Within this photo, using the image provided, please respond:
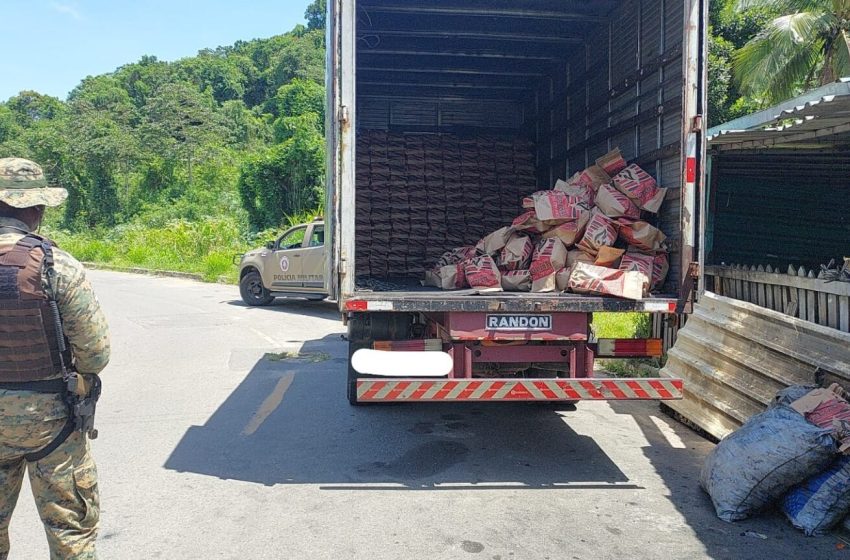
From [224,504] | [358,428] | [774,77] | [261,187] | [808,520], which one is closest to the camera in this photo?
[808,520]

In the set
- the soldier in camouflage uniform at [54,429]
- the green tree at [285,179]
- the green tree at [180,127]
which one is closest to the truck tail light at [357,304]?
the soldier in camouflage uniform at [54,429]

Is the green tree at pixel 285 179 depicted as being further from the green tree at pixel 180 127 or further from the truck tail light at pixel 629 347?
the truck tail light at pixel 629 347

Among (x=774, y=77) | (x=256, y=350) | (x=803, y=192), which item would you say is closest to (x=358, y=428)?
(x=256, y=350)

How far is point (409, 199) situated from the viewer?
8602 millimetres

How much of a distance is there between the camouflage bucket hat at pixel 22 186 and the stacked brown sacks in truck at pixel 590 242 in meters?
3.13

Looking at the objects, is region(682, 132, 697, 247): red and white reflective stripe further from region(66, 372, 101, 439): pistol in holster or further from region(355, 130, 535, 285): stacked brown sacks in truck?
region(66, 372, 101, 439): pistol in holster

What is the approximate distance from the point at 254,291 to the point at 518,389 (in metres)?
10.9

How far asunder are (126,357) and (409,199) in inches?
165

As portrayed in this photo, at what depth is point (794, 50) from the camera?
15.3 meters

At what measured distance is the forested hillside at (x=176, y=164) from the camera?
1035 inches

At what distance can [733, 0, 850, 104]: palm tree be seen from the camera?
15.1m

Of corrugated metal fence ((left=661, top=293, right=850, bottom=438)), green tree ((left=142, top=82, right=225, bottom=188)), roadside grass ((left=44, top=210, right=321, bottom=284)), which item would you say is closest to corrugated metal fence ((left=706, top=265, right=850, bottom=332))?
corrugated metal fence ((left=661, top=293, right=850, bottom=438))

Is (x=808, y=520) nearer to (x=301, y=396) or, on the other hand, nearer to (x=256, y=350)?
(x=301, y=396)

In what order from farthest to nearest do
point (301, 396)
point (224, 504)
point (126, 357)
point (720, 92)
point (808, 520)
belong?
point (720, 92) < point (126, 357) < point (301, 396) < point (224, 504) < point (808, 520)
